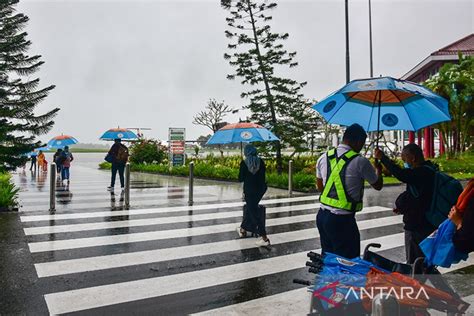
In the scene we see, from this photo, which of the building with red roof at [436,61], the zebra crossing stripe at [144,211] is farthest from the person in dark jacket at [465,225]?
the building with red roof at [436,61]

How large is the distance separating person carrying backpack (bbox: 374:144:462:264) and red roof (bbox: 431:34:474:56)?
128ft

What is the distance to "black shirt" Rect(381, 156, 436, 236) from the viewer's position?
13.4ft

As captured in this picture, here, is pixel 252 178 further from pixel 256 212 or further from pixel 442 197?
pixel 442 197

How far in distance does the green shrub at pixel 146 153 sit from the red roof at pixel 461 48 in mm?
26488

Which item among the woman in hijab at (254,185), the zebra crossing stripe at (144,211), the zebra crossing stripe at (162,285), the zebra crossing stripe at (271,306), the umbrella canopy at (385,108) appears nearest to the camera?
the zebra crossing stripe at (271,306)

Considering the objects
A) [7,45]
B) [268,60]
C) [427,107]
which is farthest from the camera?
[268,60]

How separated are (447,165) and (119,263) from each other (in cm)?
2348

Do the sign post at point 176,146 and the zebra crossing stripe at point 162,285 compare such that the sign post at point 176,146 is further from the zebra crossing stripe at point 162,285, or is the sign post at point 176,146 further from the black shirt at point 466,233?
the black shirt at point 466,233

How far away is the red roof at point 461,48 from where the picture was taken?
38.7m

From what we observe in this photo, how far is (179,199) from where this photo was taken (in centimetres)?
1273

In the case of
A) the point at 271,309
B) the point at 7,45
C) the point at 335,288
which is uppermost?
the point at 7,45

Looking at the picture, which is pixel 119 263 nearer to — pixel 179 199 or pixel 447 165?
pixel 179 199

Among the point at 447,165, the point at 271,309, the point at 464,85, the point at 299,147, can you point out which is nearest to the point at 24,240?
the point at 271,309

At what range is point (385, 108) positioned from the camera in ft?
16.8
